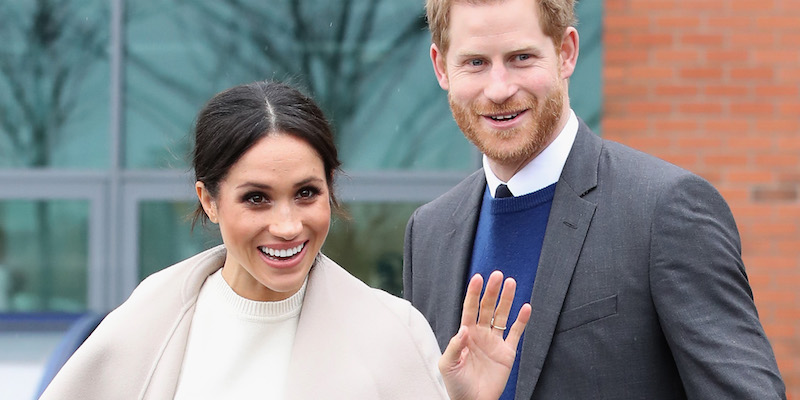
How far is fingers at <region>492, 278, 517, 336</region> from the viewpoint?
2.46 metres

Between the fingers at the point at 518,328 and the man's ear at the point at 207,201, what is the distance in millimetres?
763

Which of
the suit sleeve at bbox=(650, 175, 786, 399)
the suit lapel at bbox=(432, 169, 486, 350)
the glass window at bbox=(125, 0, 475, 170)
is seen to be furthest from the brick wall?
the suit sleeve at bbox=(650, 175, 786, 399)

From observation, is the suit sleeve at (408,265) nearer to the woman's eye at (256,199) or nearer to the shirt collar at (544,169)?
the shirt collar at (544,169)

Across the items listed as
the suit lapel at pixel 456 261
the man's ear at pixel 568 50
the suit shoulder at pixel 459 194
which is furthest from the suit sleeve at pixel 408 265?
the man's ear at pixel 568 50

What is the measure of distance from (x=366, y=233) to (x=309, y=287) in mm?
3170

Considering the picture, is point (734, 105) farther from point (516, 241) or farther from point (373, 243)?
point (516, 241)

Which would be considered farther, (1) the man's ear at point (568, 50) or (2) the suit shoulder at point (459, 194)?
(2) the suit shoulder at point (459, 194)

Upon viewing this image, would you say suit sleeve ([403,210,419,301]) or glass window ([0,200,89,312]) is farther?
glass window ([0,200,89,312])

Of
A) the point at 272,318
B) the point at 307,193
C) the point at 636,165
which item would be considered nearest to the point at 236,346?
the point at 272,318

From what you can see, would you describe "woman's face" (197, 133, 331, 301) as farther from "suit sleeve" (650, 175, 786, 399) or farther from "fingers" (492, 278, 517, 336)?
"suit sleeve" (650, 175, 786, 399)

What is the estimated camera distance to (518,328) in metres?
2.48

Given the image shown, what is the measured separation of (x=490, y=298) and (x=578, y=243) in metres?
0.31

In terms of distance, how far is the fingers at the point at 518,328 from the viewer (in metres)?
2.46

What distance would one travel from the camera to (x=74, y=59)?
5.80 meters
